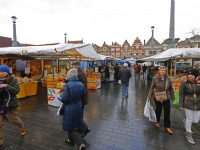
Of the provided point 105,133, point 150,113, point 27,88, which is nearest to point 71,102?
point 105,133

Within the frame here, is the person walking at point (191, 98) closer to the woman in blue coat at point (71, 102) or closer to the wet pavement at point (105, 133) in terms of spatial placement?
the wet pavement at point (105, 133)

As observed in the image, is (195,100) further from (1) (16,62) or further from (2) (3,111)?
(1) (16,62)

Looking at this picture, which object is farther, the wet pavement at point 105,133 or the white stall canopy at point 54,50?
the white stall canopy at point 54,50

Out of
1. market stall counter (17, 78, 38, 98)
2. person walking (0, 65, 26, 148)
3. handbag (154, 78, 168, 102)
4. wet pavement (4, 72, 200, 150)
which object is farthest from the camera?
market stall counter (17, 78, 38, 98)

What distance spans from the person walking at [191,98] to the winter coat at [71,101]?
2325 millimetres

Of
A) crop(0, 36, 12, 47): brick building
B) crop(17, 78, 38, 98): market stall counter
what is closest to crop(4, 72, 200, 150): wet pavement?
crop(17, 78, 38, 98): market stall counter

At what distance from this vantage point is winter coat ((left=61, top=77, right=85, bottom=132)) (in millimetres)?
2217

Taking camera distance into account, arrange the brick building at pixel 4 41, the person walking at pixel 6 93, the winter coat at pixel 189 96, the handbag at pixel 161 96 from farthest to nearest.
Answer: the brick building at pixel 4 41 → the handbag at pixel 161 96 → the winter coat at pixel 189 96 → the person walking at pixel 6 93

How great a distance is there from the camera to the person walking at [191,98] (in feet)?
9.06

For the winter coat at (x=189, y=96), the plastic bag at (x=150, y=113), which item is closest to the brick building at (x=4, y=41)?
the plastic bag at (x=150, y=113)

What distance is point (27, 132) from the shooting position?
314cm

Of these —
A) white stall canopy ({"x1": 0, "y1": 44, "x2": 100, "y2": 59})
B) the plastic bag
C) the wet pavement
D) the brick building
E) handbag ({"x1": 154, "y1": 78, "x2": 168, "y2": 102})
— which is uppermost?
the brick building

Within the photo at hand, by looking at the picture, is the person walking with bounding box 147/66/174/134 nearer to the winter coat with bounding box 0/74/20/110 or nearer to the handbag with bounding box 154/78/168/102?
the handbag with bounding box 154/78/168/102

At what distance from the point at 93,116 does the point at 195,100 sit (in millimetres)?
2787
